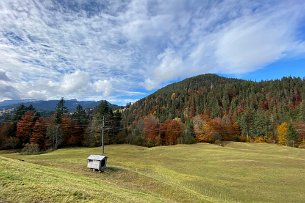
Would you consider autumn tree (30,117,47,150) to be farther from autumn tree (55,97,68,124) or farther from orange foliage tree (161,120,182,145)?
orange foliage tree (161,120,182,145)

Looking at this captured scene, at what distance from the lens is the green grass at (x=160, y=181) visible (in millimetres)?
19094

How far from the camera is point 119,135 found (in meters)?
118

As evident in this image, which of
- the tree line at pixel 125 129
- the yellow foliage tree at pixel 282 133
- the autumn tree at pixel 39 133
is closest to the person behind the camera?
the autumn tree at pixel 39 133

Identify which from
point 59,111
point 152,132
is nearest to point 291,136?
point 152,132

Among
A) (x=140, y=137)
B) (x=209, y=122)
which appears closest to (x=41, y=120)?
(x=140, y=137)

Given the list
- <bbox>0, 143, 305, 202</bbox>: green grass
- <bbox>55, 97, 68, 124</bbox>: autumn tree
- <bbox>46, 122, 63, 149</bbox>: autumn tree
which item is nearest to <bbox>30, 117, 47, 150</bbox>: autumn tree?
<bbox>46, 122, 63, 149</bbox>: autumn tree

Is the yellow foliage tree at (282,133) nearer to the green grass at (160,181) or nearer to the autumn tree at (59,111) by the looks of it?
the green grass at (160,181)

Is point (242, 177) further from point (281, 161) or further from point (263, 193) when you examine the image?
point (281, 161)

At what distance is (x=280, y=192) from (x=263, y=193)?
288 cm

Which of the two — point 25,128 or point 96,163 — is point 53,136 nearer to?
point 25,128

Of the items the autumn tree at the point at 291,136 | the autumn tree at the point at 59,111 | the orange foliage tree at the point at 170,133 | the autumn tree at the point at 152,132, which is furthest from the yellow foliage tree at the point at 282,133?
the autumn tree at the point at 59,111

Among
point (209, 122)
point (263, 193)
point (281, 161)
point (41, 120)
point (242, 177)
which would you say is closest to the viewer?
point (263, 193)

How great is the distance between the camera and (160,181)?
38594 mm

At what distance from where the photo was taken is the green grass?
19.1 meters
